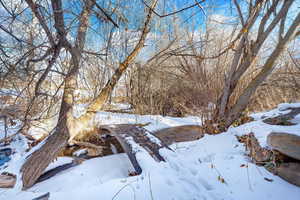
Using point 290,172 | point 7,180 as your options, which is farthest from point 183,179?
point 7,180

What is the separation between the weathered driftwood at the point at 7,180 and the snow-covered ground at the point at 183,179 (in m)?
0.09

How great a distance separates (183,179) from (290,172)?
953 mm

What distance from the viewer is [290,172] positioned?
1223 mm

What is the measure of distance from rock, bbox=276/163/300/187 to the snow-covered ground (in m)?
0.05

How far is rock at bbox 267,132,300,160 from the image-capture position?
1231 mm

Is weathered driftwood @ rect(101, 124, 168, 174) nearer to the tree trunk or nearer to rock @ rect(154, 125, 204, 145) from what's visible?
rock @ rect(154, 125, 204, 145)

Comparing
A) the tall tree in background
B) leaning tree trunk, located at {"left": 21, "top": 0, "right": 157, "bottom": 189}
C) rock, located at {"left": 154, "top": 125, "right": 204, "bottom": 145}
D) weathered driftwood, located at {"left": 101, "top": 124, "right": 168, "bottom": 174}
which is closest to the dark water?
leaning tree trunk, located at {"left": 21, "top": 0, "right": 157, "bottom": 189}

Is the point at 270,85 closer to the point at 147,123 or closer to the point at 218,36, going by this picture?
the point at 218,36

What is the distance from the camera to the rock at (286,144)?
1231mm

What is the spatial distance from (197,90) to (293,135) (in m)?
2.08

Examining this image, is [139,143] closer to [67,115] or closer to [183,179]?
[183,179]

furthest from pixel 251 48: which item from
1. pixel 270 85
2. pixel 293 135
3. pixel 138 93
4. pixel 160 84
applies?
pixel 138 93

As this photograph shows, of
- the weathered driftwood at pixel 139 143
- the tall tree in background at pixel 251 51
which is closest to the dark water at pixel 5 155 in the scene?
the weathered driftwood at pixel 139 143

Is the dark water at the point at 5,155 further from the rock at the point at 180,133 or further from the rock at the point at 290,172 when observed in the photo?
the rock at the point at 290,172
